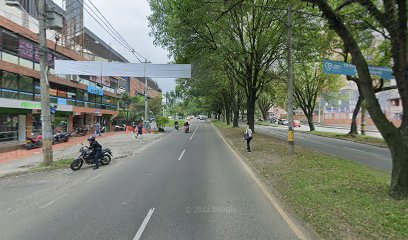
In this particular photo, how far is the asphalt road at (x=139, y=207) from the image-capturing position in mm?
4688

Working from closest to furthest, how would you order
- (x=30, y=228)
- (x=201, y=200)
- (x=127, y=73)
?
1. (x=30, y=228)
2. (x=201, y=200)
3. (x=127, y=73)

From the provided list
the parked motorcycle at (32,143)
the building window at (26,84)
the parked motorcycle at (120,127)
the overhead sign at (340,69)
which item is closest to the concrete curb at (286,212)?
the overhead sign at (340,69)

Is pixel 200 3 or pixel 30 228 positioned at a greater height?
pixel 200 3

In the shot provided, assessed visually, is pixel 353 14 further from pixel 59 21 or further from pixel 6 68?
pixel 6 68

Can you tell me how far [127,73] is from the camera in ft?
63.2

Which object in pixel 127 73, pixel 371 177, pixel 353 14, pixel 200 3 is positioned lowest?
pixel 371 177

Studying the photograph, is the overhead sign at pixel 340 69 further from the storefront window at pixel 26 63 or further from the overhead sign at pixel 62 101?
the overhead sign at pixel 62 101

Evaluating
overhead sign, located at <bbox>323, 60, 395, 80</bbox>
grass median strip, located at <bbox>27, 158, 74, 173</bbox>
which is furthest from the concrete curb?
grass median strip, located at <bbox>27, 158, 74, 173</bbox>

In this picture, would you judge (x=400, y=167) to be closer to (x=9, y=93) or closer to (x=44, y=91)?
(x=44, y=91)

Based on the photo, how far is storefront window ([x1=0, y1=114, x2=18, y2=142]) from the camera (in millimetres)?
19006

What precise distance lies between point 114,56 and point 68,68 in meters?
43.2

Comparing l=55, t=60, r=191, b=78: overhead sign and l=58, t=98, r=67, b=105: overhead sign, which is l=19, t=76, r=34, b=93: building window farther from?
l=58, t=98, r=67, b=105: overhead sign

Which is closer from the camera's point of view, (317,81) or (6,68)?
(6,68)

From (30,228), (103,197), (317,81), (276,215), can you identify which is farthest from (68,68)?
(317,81)
